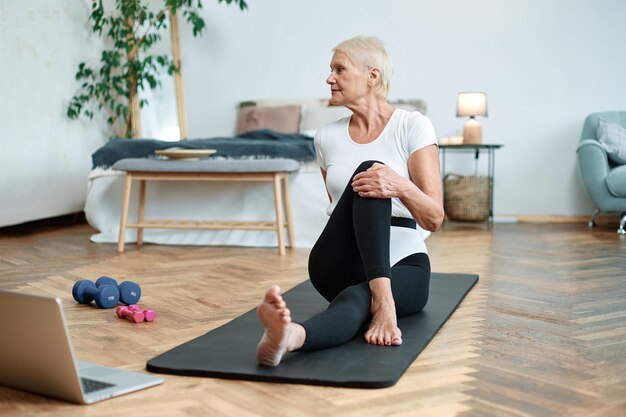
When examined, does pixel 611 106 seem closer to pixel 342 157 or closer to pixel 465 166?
pixel 465 166

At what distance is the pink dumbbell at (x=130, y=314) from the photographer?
2689 millimetres

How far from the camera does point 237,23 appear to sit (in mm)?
6961

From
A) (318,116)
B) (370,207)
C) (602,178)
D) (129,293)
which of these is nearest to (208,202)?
(318,116)

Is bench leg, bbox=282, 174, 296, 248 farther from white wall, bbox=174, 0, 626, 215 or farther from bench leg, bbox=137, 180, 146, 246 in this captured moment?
white wall, bbox=174, 0, 626, 215

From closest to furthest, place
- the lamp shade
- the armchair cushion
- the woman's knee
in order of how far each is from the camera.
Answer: the woman's knee → the armchair cushion → the lamp shade

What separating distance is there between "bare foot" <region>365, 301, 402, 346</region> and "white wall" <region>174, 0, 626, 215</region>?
4.29 metres

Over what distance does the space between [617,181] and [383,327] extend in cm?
358

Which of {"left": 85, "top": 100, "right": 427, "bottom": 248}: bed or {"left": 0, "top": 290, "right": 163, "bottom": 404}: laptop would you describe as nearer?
{"left": 0, "top": 290, "right": 163, "bottom": 404}: laptop

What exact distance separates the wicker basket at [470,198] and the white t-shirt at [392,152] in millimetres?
3482

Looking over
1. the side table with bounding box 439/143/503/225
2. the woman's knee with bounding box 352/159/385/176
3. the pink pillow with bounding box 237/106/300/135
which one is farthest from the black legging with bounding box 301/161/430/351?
the pink pillow with bounding box 237/106/300/135

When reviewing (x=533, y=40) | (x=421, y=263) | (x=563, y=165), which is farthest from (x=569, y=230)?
(x=421, y=263)

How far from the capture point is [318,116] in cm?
635

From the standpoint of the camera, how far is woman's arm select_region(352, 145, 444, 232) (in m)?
2.30

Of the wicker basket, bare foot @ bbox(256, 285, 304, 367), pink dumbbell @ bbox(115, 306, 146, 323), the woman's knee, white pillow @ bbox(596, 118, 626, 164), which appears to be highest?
the woman's knee
